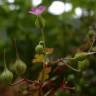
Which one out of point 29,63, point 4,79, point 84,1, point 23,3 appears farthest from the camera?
point 23,3

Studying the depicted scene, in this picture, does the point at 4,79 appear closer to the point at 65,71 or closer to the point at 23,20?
the point at 65,71

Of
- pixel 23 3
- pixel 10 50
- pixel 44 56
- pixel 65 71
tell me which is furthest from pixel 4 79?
pixel 23 3

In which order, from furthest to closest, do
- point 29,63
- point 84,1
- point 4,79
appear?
point 84,1
point 29,63
point 4,79

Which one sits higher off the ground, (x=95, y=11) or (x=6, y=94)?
(x=95, y=11)

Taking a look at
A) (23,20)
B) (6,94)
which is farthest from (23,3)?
(6,94)

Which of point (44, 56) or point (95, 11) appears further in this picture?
point (95, 11)

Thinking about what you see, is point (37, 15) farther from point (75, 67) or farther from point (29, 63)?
point (29, 63)
